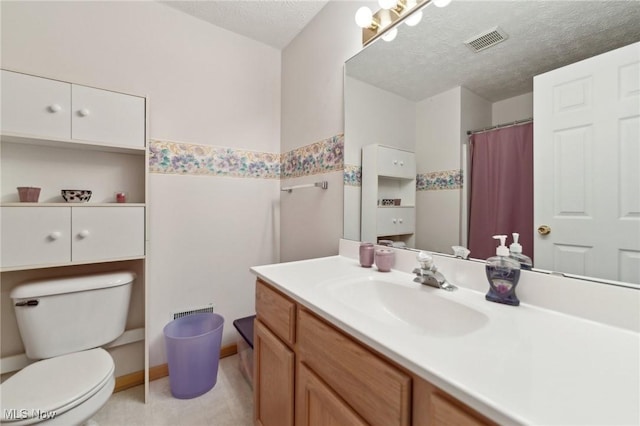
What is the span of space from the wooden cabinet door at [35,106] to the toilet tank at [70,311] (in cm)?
74

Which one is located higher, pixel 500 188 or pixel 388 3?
pixel 388 3

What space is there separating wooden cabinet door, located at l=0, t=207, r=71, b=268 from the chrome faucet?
1.62m

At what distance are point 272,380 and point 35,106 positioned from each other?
64.8 inches

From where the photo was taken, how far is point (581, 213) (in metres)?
0.70

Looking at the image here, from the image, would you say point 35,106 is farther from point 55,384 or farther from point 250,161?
point 55,384

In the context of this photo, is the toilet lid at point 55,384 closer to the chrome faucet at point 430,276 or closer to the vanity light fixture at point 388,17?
the chrome faucet at point 430,276

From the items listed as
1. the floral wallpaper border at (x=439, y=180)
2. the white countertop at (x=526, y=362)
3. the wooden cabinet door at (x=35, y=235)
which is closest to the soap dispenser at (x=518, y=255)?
the white countertop at (x=526, y=362)

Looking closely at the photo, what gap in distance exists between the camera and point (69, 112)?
4.10 ft

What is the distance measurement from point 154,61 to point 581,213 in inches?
87.6

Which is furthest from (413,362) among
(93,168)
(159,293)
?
(93,168)

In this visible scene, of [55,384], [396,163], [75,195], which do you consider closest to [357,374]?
[396,163]

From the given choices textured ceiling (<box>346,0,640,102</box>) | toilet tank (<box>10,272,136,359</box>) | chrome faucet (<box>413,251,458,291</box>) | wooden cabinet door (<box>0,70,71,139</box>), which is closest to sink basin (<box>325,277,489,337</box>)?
chrome faucet (<box>413,251,458,291</box>)

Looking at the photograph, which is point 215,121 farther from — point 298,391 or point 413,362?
point 413,362

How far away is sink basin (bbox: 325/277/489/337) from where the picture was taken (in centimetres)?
75
